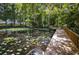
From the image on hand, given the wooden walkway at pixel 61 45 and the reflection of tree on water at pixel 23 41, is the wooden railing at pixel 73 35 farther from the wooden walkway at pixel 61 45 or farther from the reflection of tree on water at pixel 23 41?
the reflection of tree on water at pixel 23 41

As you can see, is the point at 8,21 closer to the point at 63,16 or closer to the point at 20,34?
the point at 20,34

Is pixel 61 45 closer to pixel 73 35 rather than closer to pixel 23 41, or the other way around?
pixel 73 35

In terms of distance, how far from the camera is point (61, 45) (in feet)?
4.66

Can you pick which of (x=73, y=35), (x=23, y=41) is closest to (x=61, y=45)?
(x=73, y=35)

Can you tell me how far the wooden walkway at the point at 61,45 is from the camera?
1.41 m

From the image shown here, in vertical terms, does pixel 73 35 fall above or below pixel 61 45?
above

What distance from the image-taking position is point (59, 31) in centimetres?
144

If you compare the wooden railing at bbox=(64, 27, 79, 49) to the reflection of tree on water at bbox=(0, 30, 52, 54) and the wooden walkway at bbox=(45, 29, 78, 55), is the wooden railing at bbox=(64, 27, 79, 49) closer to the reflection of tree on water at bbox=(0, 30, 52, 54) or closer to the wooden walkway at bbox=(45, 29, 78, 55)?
the wooden walkway at bbox=(45, 29, 78, 55)

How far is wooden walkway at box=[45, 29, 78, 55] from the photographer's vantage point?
4.64 feet

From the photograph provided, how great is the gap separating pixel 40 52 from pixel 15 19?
1.51ft

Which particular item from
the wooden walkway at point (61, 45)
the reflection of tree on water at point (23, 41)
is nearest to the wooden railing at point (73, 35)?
the wooden walkway at point (61, 45)

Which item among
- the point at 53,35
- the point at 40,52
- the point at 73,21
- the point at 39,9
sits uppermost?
the point at 39,9

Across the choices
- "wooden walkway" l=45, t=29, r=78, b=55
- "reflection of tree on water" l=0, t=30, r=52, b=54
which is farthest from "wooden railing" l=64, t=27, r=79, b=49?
"reflection of tree on water" l=0, t=30, r=52, b=54

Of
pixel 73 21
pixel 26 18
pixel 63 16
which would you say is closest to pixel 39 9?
pixel 26 18
